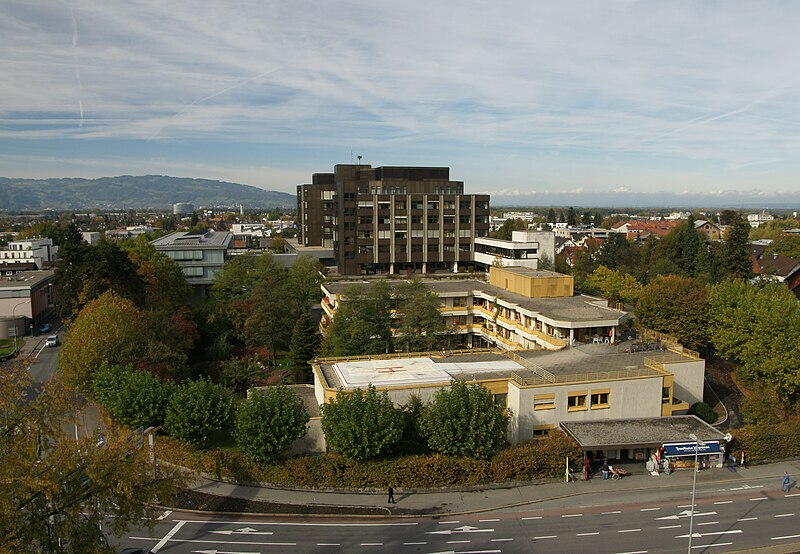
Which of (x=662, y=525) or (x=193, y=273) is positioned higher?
(x=193, y=273)

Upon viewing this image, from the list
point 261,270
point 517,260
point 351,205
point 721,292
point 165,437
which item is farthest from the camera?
point 351,205

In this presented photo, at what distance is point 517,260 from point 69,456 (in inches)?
2662

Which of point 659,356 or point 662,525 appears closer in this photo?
point 662,525

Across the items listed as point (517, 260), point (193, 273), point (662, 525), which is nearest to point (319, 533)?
point (662, 525)

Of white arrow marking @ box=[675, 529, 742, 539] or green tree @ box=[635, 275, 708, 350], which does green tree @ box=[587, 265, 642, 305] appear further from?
white arrow marking @ box=[675, 529, 742, 539]

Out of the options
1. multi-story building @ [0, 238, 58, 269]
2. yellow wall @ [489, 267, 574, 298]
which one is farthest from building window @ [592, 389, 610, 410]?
multi-story building @ [0, 238, 58, 269]

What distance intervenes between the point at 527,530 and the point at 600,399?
11.2 metres

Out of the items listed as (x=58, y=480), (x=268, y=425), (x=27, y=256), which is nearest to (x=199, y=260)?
(x=27, y=256)

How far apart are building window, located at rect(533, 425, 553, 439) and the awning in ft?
20.5

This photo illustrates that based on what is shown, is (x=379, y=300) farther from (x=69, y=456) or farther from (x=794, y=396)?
(x=69, y=456)

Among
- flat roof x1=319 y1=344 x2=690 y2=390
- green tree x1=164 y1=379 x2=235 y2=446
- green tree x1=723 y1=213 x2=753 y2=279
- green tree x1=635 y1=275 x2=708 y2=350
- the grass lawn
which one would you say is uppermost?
green tree x1=723 y1=213 x2=753 y2=279

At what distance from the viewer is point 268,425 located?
3181 cm

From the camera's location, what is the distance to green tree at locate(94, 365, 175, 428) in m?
35.1

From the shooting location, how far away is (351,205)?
86125 millimetres
